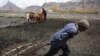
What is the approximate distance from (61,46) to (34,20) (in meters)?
17.8

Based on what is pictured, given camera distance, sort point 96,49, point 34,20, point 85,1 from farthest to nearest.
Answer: point 85,1 < point 34,20 < point 96,49

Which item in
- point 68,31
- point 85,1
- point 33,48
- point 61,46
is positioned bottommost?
point 85,1

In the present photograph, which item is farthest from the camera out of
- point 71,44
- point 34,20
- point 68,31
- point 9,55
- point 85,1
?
point 85,1

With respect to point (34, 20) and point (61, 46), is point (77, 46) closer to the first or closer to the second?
Answer: point (61, 46)

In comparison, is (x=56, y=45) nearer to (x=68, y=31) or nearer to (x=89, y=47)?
(x=68, y=31)

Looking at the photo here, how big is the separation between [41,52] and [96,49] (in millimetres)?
2503

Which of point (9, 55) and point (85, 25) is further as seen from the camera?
point (9, 55)

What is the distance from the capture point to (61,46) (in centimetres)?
713

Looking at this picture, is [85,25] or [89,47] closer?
[85,25]

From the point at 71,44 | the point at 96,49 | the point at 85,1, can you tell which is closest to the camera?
the point at 96,49

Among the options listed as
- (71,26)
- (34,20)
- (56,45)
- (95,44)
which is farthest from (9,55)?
(34,20)

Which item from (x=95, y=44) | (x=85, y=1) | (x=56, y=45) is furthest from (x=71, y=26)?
(x=85, y=1)

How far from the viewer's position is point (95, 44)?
1290cm

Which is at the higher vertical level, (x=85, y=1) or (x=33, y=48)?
(x=33, y=48)
